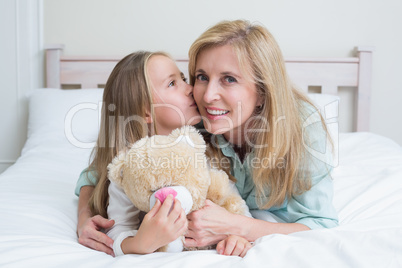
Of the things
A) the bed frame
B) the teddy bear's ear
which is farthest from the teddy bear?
the bed frame

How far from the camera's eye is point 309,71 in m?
2.22

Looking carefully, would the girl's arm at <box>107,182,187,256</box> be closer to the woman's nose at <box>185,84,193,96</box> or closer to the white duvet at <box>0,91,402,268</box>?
the white duvet at <box>0,91,402,268</box>

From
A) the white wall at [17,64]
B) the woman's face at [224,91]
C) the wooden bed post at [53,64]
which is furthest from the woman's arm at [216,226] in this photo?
the white wall at [17,64]

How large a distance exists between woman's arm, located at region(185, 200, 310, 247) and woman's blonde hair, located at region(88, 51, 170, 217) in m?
0.33

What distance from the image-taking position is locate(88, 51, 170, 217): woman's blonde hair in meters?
1.13

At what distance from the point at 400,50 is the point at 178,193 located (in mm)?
2012

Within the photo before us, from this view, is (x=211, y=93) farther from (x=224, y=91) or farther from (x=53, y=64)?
(x=53, y=64)

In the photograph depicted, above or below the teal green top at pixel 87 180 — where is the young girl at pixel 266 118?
above

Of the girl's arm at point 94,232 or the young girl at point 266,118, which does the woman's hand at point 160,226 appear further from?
the young girl at point 266,118

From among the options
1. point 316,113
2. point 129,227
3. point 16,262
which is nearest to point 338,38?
point 316,113

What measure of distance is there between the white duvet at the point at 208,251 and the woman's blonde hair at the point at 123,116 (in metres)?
0.14

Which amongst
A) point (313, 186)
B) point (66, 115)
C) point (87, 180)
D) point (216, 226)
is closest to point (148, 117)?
point (87, 180)

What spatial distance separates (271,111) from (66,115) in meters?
1.19

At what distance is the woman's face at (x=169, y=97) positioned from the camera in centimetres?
116
